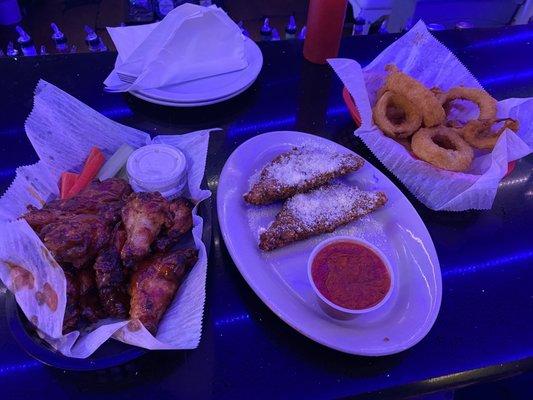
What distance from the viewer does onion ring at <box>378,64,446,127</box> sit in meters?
2.08

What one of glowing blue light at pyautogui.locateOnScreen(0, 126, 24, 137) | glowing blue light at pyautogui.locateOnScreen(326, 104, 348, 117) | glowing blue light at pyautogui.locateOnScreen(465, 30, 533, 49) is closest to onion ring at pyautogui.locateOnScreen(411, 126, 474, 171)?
glowing blue light at pyautogui.locateOnScreen(326, 104, 348, 117)

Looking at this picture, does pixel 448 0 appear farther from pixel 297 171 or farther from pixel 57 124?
pixel 57 124

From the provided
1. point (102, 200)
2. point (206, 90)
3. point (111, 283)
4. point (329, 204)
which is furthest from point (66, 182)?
point (329, 204)

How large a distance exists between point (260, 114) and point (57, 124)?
37.4 inches

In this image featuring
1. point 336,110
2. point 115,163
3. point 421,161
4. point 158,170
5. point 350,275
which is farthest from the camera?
point 336,110

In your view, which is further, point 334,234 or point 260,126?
point 260,126

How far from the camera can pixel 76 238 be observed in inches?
52.5

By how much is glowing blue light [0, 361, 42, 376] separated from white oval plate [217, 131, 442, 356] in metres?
0.68

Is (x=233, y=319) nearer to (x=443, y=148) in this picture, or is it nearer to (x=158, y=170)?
(x=158, y=170)

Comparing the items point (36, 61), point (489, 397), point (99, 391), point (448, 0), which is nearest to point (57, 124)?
point (36, 61)

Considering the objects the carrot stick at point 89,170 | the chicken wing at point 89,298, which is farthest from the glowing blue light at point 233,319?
the carrot stick at point 89,170

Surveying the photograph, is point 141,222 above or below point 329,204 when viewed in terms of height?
above

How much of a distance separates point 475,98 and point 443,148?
37 centimetres

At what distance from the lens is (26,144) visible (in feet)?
6.40
